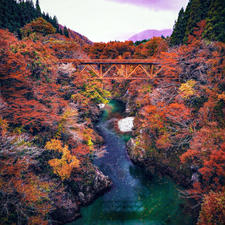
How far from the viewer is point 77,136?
32.7 ft

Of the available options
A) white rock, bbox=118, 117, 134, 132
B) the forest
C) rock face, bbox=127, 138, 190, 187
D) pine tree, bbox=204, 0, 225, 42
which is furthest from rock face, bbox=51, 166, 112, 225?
pine tree, bbox=204, 0, 225, 42

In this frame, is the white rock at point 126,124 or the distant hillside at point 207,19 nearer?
the distant hillside at point 207,19

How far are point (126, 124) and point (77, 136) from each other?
10977mm

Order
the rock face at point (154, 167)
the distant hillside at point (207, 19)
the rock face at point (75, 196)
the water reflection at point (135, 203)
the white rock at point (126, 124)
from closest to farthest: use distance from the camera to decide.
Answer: the rock face at point (75, 196), the water reflection at point (135, 203), the rock face at point (154, 167), the distant hillside at point (207, 19), the white rock at point (126, 124)

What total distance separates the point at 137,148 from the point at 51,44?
1674cm

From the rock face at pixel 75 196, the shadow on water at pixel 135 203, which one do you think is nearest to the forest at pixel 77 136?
the rock face at pixel 75 196

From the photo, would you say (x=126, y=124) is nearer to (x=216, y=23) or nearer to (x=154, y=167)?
(x=154, y=167)

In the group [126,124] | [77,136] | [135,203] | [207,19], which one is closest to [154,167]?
[135,203]

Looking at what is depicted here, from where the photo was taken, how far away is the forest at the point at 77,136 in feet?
19.7

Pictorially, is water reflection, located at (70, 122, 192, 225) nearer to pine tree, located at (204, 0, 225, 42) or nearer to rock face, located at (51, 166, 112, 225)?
rock face, located at (51, 166, 112, 225)

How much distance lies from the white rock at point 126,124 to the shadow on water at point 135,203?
6455 millimetres

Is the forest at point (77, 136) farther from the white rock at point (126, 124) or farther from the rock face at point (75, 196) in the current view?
the white rock at point (126, 124)

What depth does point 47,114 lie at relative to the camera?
8.73 metres

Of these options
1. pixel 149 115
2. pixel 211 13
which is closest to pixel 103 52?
pixel 211 13
